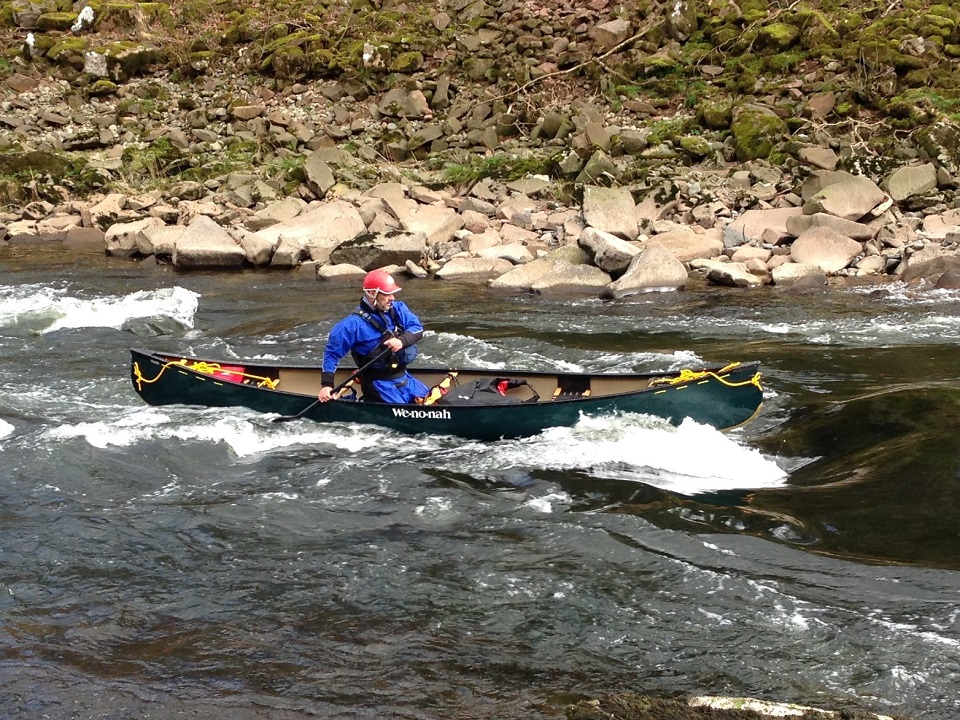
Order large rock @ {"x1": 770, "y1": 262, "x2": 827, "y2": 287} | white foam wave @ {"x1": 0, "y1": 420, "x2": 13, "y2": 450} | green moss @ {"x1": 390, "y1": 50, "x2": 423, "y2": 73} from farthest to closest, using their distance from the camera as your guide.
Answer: green moss @ {"x1": 390, "y1": 50, "x2": 423, "y2": 73}
large rock @ {"x1": 770, "y1": 262, "x2": 827, "y2": 287}
white foam wave @ {"x1": 0, "y1": 420, "x2": 13, "y2": 450}

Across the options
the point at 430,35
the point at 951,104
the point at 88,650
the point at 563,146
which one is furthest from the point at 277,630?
the point at 430,35

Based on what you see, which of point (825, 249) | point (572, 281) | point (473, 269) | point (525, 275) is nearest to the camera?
point (572, 281)

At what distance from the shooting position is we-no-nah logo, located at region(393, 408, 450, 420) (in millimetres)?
7938

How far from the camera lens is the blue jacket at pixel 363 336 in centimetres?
805

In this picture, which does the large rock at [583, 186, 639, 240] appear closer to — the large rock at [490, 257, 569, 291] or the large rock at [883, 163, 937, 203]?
the large rock at [490, 257, 569, 291]

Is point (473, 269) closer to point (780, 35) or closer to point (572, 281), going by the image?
point (572, 281)

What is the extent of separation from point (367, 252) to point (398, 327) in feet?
27.0

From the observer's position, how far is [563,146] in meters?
20.6

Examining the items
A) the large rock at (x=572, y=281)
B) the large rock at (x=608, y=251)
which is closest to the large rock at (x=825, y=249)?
the large rock at (x=608, y=251)

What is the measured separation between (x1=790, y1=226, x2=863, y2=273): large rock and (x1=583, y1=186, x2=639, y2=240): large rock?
2703mm

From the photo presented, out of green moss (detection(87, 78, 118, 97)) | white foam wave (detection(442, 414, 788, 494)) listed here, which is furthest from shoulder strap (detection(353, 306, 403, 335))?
green moss (detection(87, 78, 118, 97))

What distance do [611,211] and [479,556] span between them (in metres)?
11.6

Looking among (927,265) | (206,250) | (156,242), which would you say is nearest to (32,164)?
(156,242)

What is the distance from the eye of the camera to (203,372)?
8.69m
